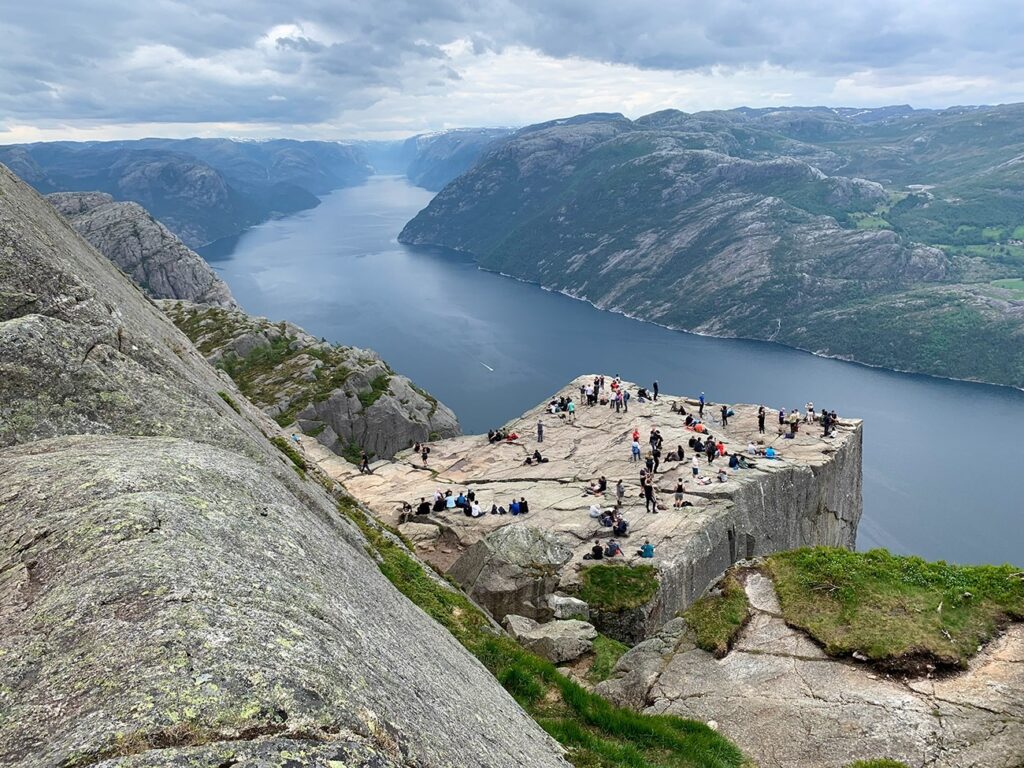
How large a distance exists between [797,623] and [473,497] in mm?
22356

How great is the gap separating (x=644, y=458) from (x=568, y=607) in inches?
782

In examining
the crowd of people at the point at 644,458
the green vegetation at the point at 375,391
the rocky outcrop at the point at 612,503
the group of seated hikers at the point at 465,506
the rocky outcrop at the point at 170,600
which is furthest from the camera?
the green vegetation at the point at 375,391

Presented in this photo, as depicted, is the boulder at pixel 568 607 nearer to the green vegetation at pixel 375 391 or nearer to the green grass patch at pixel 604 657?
the green grass patch at pixel 604 657

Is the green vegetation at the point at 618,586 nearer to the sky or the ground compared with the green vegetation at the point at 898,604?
nearer to the ground

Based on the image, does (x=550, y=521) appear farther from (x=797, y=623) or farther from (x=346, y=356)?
(x=346, y=356)

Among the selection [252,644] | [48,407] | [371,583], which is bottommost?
[371,583]

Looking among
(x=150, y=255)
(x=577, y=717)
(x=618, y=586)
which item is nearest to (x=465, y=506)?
(x=618, y=586)

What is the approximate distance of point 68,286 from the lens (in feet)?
52.5

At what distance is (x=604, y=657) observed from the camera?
23.1 m

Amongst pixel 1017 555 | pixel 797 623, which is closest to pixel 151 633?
pixel 797 623

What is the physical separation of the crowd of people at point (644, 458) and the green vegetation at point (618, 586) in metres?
1.34

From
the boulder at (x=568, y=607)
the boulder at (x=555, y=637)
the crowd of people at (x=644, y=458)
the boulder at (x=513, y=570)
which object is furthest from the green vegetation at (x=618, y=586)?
the boulder at (x=555, y=637)

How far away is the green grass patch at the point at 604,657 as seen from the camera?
22.0 m

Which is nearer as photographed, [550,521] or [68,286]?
[68,286]
